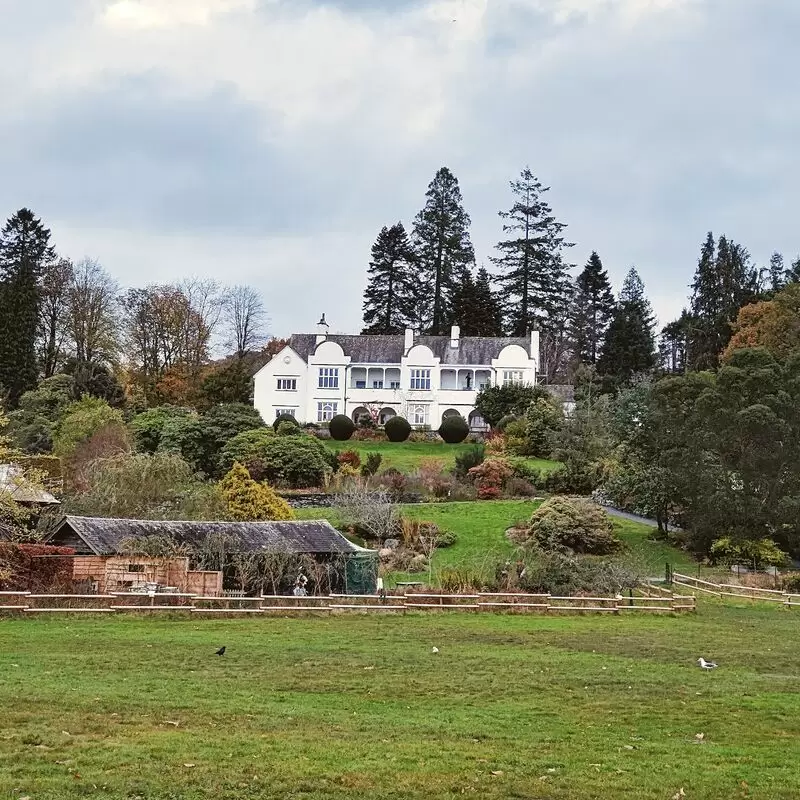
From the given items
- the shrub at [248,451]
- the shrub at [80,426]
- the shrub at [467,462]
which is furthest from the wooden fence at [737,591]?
the shrub at [80,426]

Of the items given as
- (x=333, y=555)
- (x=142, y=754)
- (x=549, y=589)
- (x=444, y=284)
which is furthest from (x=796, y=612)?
(x=444, y=284)

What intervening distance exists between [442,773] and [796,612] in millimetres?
21630

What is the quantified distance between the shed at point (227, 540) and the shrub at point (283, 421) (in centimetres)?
2654

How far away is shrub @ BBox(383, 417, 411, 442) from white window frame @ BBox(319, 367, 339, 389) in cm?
838

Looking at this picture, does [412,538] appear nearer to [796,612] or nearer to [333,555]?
[333,555]

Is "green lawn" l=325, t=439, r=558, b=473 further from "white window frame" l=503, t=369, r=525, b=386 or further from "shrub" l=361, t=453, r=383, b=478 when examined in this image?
"white window frame" l=503, t=369, r=525, b=386

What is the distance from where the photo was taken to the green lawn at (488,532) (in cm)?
3644

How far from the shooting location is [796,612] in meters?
28.4

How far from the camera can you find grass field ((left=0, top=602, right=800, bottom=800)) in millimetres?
9414

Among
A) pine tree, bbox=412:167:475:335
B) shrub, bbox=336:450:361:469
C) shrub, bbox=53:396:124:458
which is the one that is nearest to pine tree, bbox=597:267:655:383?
pine tree, bbox=412:167:475:335

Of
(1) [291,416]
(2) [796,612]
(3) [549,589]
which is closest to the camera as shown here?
(2) [796,612]

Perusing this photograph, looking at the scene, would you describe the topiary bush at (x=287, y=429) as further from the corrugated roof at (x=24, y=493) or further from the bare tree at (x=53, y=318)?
the bare tree at (x=53, y=318)

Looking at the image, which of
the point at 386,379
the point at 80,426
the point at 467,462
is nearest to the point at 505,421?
the point at 467,462

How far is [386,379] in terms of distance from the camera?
2844 inches
